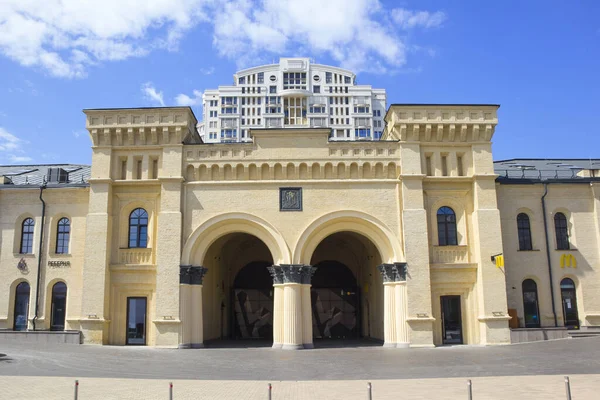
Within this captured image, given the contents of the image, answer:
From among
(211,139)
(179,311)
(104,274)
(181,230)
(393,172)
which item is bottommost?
(179,311)

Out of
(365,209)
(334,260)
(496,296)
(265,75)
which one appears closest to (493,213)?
(496,296)

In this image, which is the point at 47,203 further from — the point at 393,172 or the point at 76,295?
the point at 393,172

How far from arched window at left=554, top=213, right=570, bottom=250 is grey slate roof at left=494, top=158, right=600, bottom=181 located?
2.23 m

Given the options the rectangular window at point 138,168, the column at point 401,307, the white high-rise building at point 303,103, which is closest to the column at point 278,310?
the column at point 401,307

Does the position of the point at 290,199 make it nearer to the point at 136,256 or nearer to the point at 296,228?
the point at 296,228

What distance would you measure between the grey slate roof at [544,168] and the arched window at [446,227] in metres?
4.29

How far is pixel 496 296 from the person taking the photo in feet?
99.6

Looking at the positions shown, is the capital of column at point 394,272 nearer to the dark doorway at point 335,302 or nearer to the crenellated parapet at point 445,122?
the crenellated parapet at point 445,122

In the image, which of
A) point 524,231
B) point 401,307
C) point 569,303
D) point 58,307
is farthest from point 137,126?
point 569,303

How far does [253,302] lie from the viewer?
40.7 metres

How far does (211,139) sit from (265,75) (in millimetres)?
17978

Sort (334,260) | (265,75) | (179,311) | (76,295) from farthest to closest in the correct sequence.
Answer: (265,75) → (334,260) → (76,295) → (179,311)

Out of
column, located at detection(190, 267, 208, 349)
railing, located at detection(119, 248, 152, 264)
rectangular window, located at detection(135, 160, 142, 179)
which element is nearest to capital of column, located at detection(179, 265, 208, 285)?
column, located at detection(190, 267, 208, 349)

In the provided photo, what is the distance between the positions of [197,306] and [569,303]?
20.3 metres
